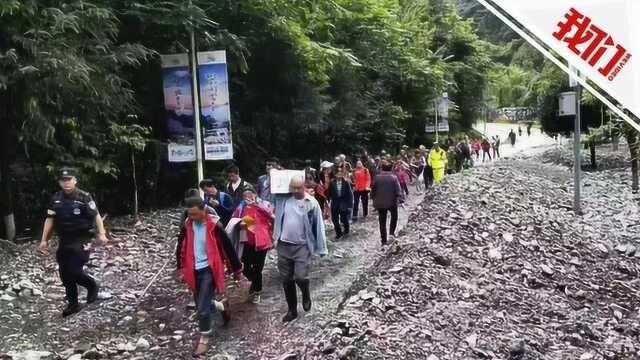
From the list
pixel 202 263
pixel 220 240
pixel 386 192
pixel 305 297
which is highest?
pixel 386 192

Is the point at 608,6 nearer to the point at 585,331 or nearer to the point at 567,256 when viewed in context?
the point at 585,331

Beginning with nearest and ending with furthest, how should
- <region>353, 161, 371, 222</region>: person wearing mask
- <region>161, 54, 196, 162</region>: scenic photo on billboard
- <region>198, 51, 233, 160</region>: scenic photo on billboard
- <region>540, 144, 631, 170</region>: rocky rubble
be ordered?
1. <region>198, 51, 233, 160</region>: scenic photo on billboard
2. <region>161, 54, 196, 162</region>: scenic photo on billboard
3. <region>353, 161, 371, 222</region>: person wearing mask
4. <region>540, 144, 631, 170</region>: rocky rubble

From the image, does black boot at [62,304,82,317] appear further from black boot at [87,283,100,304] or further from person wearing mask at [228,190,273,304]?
person wearing mask at [228,190,273,304]

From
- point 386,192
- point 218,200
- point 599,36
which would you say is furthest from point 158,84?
point 599,36

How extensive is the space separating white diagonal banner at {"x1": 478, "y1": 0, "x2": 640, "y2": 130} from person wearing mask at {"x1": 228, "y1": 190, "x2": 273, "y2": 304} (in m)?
5.41

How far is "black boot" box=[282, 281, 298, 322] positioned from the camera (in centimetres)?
744

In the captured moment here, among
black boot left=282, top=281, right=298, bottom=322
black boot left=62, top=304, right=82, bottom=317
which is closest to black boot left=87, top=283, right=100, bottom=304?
black boot left=62, top=304, right=82, bottom=317

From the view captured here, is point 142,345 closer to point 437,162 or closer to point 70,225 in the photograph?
point 70,225

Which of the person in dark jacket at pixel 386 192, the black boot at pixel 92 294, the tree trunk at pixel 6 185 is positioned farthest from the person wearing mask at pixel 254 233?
the tree trunk at pixel 6 185

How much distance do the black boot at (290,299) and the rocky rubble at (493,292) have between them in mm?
737

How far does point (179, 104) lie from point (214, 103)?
87 centimetres

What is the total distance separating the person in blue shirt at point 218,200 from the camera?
9406 mm

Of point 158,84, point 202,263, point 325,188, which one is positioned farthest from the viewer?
point 158,84

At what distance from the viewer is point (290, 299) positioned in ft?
24.5
